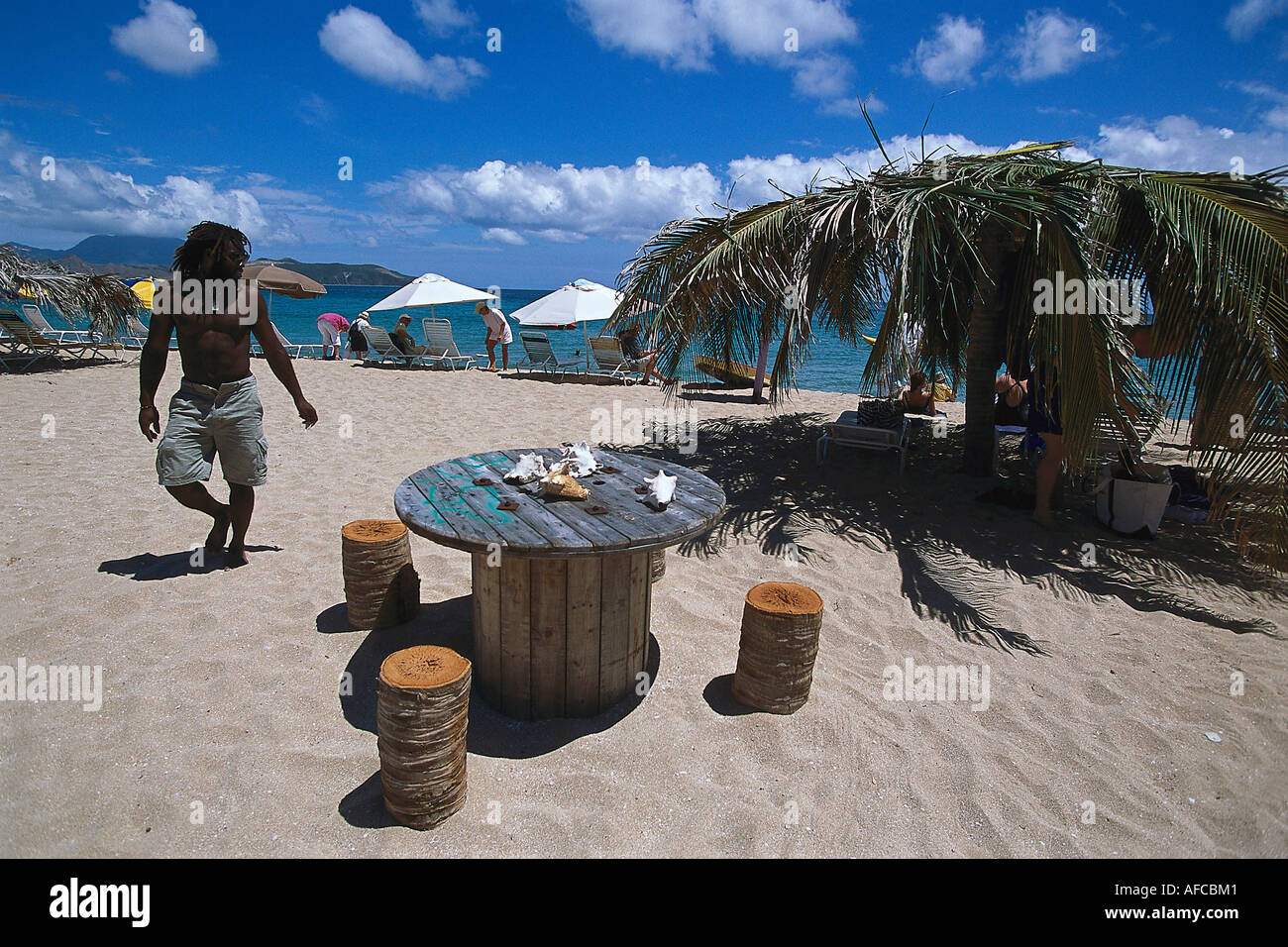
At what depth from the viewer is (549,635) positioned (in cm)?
257

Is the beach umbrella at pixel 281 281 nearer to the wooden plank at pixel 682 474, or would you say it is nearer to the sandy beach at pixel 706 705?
the sandy beach at pixel 706 705

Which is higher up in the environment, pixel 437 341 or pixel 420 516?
pixel 437 341

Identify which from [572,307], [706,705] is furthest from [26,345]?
[706,705]

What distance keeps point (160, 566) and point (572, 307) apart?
11.3 metres

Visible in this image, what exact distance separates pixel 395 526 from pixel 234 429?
1118 mm

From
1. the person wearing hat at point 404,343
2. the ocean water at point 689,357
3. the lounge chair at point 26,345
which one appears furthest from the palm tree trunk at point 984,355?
the lounge chair at point 26,345

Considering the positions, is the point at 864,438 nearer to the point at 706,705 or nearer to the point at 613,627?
the point at 706,705

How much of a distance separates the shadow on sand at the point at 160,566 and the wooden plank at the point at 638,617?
2559 millimetres

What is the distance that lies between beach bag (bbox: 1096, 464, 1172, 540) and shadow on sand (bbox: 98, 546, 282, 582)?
617cm

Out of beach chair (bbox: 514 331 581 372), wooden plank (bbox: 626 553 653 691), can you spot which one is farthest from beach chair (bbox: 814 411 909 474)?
beach chair (bbox: 514 331 581 372)

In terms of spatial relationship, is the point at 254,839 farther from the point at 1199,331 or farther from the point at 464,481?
the point at 1199,331

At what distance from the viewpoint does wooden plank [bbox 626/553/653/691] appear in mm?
2660

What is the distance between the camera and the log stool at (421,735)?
1.99 meters
